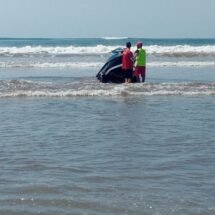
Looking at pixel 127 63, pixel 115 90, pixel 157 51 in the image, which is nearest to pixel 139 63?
pixel 127 63

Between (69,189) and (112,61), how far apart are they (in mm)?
12256

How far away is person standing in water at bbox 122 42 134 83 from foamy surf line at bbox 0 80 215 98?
2.66ft

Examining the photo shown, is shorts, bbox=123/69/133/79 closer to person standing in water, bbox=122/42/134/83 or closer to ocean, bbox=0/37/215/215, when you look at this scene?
person standing in water, bbox=122/42/134/83

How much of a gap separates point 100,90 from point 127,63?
7.91 feet

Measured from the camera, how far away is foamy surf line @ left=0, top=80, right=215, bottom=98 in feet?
47.0

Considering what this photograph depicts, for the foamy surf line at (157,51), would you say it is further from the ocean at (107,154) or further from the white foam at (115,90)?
the ocean at (107,154)

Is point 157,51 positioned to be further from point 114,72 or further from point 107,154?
point 107,154

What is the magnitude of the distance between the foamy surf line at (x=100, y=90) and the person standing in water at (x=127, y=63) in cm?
81

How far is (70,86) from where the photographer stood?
16.7 metres

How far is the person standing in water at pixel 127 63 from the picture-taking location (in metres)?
16.9

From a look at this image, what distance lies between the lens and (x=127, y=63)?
17.0m

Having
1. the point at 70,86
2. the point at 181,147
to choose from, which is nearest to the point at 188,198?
the point at 181,147

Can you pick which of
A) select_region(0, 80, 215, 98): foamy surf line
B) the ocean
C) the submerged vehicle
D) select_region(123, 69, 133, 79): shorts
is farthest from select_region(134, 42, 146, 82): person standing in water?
the ocean

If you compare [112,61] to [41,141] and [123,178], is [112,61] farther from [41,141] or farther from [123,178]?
[123,178]
